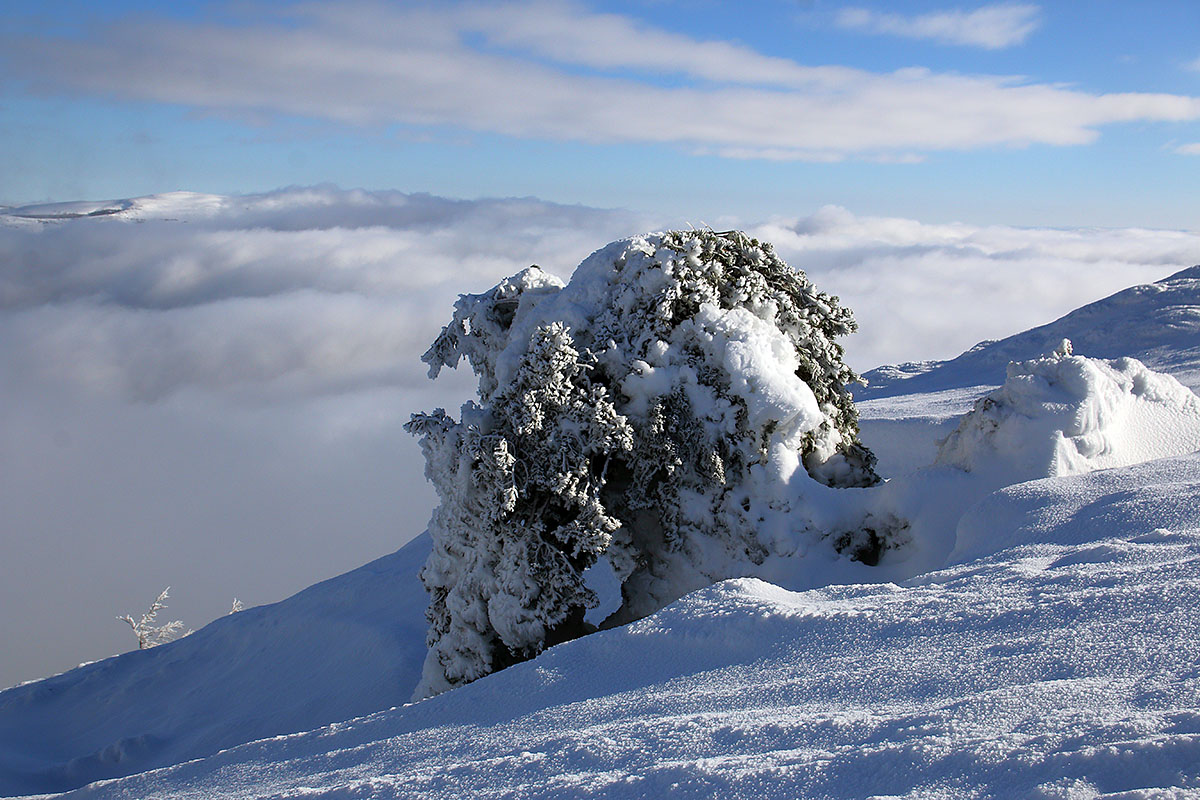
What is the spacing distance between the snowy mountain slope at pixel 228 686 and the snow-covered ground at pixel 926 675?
5060 millimetres

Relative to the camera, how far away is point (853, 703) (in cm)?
418

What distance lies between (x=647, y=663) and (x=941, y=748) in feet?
6.34

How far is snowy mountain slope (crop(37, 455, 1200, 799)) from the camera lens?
3.39 metres

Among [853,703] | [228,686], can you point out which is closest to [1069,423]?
[853,703]

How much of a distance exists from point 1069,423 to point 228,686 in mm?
9719

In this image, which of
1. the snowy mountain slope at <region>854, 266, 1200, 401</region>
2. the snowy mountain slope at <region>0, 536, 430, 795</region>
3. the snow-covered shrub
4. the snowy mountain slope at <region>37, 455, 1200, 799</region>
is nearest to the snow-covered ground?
the snowy mountain slope at <region>37, 455, 1200, 799</region>

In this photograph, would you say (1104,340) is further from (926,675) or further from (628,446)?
(926,675)

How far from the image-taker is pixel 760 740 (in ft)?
12.7

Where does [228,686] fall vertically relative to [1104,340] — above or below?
below

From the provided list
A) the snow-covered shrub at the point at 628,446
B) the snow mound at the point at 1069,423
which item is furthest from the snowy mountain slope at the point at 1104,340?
the snow-covered shrub at the point at 628,446

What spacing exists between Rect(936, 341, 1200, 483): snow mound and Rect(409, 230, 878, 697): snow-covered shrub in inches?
45.8

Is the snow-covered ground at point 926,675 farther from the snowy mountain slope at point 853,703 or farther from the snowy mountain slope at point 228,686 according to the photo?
the snowy mountain slope at point 228,686

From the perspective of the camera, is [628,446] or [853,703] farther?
[628,446]

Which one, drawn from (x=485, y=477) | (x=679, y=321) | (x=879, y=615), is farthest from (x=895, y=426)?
(x=879, y=615)
